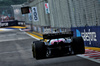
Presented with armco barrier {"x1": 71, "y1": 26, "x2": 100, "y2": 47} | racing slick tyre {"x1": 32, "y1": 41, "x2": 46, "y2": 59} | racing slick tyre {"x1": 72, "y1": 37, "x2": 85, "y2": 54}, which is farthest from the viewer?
armco barrier {"x1": 71, "y1": 26, "x2": 100, "y2": 47}

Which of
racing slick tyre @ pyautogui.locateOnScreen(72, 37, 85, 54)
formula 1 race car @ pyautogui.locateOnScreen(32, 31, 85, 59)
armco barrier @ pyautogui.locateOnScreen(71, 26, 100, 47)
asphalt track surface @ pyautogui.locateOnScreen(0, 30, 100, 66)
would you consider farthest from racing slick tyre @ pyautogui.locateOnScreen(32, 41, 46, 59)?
armco barrier @ pyautogui.locateOnScreen(71, 26, 100, 47)

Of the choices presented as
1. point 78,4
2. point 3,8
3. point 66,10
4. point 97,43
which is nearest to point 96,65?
point 97,43

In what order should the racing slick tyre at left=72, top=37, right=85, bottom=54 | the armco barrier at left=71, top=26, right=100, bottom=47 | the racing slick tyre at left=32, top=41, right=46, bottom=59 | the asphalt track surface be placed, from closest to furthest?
the asphalt track surface
the racing slick tyre at left=32, top=41, right=46, bottom=59
the racing slick tyre at left=72, top=37, right=85, bottom=54
the armco barrier at left=71, top=26, right=100, bottom=47

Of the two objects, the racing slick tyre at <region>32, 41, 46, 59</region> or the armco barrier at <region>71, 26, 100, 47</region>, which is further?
the armco barrier at <region>71, 26, 100, 47</region>

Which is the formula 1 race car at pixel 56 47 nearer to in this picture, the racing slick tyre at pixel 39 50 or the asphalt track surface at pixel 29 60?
the racing slick tyre at pixel 39 50

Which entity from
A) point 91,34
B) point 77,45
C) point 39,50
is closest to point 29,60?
point 39,50

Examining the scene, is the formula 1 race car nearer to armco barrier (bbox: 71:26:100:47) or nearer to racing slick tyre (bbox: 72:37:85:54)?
racing slick tyre (bbox: 72:37:85:54)

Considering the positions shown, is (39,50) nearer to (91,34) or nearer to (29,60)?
(29,60)

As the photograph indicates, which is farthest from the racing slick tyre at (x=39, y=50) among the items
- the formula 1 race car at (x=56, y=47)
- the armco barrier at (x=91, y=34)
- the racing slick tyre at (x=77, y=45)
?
the armco barrier at (x=91, y=34)

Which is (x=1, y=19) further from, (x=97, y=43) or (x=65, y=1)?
(x=97, y=43)

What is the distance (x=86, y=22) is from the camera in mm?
19391

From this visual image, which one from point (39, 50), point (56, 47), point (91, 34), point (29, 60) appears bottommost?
point (29, 60)

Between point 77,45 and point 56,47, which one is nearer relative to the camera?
point 56,47

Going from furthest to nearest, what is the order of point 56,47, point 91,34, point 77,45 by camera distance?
point 91,34, point 77,45, point 56,47
